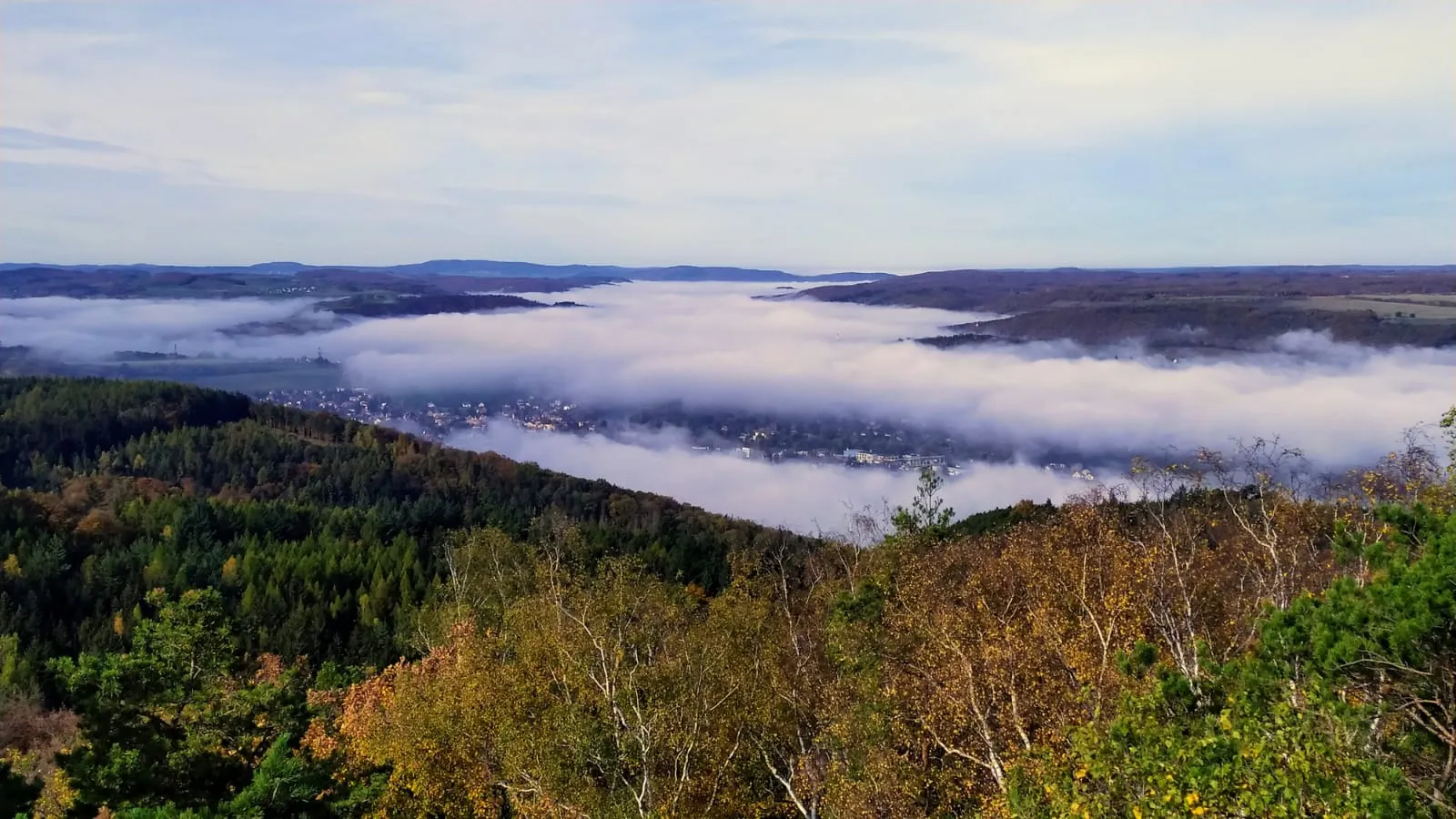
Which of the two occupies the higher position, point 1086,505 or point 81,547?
point 1086,505

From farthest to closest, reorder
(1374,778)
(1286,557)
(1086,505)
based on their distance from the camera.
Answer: (1086,505)
(1286,557)
(1374,778)

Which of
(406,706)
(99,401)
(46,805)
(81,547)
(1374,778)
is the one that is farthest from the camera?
(99,401)

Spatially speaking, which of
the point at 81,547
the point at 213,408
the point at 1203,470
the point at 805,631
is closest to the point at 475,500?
the point at 81,547

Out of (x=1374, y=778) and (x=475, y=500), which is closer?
(x=1374, y=778)

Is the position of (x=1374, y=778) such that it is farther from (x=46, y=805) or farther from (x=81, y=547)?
(x=81, y=547)

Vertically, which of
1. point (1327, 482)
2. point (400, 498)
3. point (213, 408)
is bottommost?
point (400, 498)

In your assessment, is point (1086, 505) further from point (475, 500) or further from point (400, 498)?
point (400, 498)
